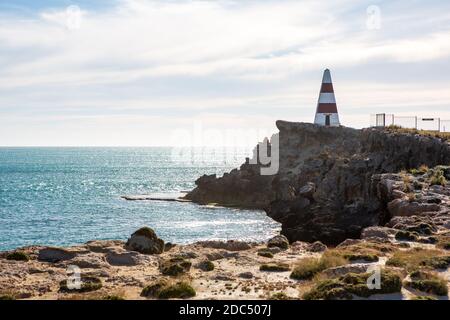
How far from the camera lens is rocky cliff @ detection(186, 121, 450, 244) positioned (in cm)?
6712

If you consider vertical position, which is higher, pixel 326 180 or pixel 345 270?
pixel 326 180

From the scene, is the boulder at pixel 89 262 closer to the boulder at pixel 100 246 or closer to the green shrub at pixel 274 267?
the boulder at pixel 100 246

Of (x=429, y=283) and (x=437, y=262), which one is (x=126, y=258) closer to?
(x=437, y=262)

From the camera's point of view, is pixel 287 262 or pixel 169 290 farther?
pixel 287 262

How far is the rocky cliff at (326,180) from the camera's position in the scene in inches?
2643

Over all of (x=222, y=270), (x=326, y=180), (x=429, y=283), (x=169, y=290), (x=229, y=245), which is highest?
(x=326, y=180)

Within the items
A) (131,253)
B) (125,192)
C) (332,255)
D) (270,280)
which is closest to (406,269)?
(332,255)

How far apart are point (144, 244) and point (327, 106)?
73.8m

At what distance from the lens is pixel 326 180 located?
8412 centimetres

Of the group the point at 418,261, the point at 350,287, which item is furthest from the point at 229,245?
the point at 350,287

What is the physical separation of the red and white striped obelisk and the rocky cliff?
5.59ft

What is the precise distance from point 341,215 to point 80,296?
2124 inches

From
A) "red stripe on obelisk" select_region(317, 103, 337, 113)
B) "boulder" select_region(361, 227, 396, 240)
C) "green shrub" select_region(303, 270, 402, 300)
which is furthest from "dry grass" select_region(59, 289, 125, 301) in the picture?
"red stripe on obelisk" select_region(317, 103, 337, 113)

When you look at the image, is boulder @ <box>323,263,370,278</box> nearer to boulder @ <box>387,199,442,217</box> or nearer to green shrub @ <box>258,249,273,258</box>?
green shrub @ <box>258,249,273,258</box>
